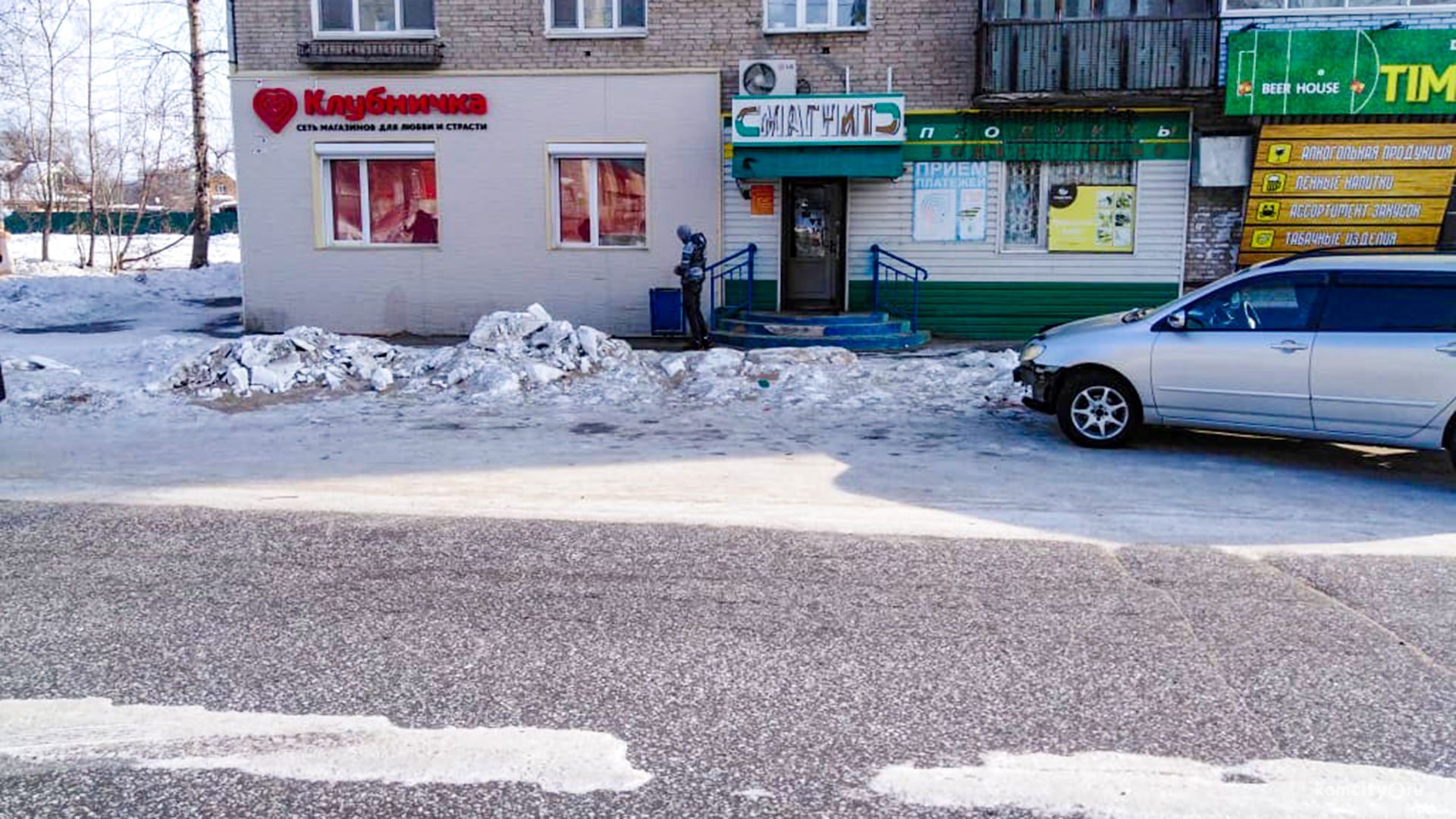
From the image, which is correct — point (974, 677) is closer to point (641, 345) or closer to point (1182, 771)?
point (1182, 771)

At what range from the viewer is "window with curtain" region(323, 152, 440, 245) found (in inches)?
719

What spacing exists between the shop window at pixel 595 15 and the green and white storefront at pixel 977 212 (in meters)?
2.30

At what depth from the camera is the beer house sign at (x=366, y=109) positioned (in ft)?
58.1

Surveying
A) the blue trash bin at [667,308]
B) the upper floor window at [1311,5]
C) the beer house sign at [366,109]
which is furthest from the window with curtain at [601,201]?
the upper floor window at [1311,5]

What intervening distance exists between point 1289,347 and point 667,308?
10.2 m

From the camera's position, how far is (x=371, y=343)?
1357 centimetres

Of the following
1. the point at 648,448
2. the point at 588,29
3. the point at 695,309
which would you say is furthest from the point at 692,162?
the point at 648,448

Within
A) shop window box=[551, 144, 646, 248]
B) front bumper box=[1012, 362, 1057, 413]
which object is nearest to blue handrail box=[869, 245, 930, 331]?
shop window box=[551, 144, 646, 248]

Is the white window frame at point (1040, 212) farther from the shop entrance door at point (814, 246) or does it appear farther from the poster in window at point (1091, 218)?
the shop entrance door at point (814, 246)

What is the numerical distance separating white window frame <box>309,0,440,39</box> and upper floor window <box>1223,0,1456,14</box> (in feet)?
39.7

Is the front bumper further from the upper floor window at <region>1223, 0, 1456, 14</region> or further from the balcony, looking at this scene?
the balcony

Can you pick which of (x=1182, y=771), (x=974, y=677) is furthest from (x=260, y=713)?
(x=1182, y=771)

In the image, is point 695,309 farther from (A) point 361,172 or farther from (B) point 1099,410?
(B) point 1099,410

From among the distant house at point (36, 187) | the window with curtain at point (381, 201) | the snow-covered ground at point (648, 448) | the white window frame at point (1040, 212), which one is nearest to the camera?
the snow-covered ground at point (648, 448)
